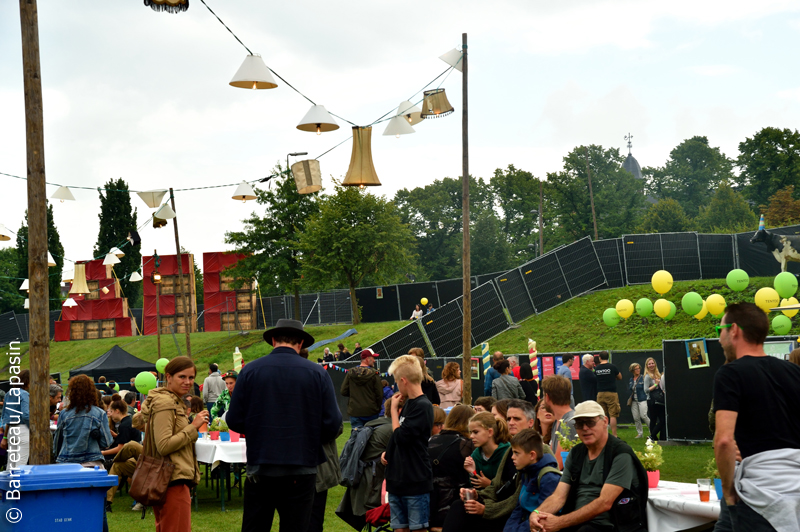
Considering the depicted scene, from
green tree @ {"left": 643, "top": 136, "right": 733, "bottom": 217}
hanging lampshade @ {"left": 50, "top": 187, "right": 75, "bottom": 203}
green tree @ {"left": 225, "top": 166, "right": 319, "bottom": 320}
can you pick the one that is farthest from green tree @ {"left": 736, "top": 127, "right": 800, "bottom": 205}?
hanging lampshade @ {"left": 50, "top": 187, "right": 75, "bottom": 203}

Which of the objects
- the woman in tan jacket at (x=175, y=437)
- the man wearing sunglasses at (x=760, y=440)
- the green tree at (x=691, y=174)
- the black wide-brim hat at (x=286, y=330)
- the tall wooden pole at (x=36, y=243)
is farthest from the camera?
the green tree at (x=691, y=174)

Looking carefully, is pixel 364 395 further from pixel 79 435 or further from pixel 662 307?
pixel 662 307

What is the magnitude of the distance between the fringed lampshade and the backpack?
5090 mm

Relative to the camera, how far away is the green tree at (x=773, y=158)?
188 ft

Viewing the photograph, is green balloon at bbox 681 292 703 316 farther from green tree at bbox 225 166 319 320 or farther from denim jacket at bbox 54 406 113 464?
green tree at bbox 225 166 319 320

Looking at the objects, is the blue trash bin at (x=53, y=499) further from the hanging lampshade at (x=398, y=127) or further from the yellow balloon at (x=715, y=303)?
the yellow balloon at (x=715, y=303)

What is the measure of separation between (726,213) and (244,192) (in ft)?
189

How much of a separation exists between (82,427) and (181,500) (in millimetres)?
2389

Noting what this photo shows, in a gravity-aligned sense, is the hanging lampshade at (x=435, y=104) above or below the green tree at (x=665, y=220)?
below

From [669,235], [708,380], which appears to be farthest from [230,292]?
[708,380]

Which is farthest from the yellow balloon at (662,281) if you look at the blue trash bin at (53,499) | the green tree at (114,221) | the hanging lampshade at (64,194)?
the green tree at (114,221)

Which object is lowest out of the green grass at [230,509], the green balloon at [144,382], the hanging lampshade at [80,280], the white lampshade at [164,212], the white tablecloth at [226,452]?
the green grass at [230,509]

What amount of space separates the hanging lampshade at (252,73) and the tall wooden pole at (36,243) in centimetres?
295

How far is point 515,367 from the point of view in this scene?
58.1 ft
